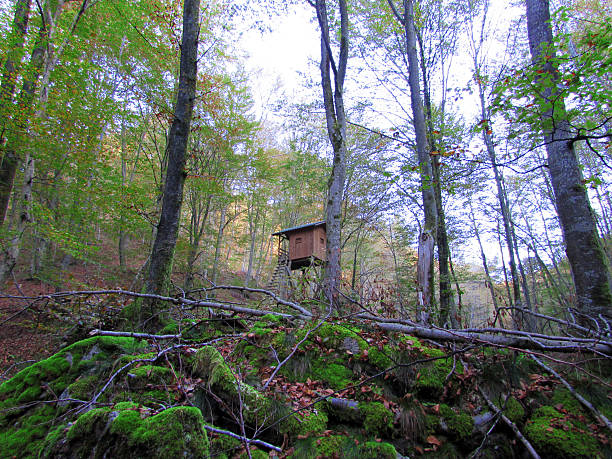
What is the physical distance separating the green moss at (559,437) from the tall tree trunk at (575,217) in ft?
6.78

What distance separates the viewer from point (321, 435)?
2.18 m

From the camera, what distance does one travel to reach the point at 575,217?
3957mm

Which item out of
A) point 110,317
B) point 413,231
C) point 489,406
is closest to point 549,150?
point 489,406

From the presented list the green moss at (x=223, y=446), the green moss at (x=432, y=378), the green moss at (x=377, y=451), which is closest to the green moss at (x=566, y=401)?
the green moss at (x=432, y=378)

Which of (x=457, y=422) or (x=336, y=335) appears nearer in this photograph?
(x=457, y=422)

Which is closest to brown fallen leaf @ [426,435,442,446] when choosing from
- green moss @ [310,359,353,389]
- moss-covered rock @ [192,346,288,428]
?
green moss @ [310,359,353,389]

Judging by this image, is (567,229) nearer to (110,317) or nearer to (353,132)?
(110,317)

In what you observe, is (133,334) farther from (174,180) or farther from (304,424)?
(174,180)

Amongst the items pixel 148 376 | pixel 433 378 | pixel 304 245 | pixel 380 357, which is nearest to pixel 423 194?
pixel 380 357

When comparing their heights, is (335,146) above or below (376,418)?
above

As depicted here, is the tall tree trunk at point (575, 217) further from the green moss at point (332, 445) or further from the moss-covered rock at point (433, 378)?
the green moss at point (332, 445)

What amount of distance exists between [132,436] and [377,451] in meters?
1.57

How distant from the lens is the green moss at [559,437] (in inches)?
77.3

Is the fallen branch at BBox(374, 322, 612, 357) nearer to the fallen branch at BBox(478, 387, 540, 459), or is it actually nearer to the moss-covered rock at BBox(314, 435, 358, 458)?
the fallen branch at BBox(478, 387, 540, 459)
